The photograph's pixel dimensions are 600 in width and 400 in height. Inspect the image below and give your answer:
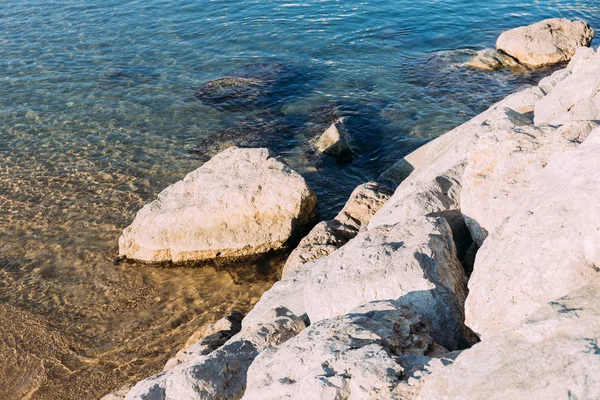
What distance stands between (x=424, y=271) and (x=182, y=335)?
6.00m

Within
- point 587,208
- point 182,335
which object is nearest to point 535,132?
point 587,208

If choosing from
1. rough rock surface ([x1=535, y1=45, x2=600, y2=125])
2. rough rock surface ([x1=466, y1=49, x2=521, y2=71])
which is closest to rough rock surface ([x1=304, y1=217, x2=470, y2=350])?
rough rock surface ([x1=535, y1=45, x2=600, y2=125])

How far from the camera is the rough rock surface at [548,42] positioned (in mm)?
22422

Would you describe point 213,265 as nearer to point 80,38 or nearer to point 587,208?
point 587,208

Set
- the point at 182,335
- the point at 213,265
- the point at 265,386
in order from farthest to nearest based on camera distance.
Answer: the point at 213,265 < the point at 182,335 < the point at 265,386

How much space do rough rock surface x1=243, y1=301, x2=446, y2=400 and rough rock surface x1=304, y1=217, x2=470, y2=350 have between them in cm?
51

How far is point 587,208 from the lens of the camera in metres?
5.50

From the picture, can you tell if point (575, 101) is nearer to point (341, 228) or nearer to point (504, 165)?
point (504, 165)

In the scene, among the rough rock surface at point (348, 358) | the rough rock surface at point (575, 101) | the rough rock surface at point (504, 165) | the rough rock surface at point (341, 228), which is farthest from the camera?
the rough rock surface at point (341, 228)

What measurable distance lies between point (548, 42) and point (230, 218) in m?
17.0

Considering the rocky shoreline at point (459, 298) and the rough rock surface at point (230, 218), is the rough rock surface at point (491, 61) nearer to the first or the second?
the rocky shoreline at point (459, 298)

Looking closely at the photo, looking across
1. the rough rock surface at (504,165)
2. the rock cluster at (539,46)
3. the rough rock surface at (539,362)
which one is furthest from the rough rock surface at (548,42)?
the rough rock surface at (539,362)

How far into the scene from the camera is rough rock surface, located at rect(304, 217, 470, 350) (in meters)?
6.76

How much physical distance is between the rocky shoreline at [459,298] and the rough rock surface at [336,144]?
561 centimetres
